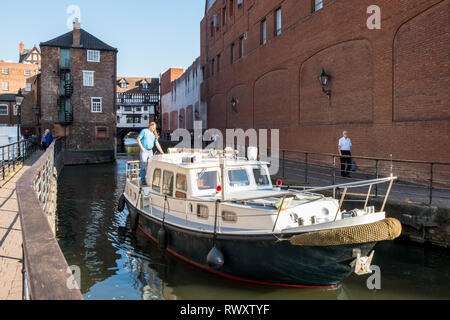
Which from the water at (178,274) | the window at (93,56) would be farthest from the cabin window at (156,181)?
the window at (93,56)

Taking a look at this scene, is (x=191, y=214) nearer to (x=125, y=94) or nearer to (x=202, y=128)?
(x=202, y=128)

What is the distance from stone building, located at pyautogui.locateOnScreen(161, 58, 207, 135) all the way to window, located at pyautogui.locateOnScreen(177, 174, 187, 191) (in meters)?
30.5

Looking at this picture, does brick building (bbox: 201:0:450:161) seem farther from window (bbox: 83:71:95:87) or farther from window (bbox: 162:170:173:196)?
window (bbox: 83:71:95:87)

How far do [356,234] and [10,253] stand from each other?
214 inches

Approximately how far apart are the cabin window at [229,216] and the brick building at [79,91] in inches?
1198

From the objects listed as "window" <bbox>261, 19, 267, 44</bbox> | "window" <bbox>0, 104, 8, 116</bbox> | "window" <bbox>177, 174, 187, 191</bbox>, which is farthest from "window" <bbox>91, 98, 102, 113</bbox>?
"window" <bbox>177, 174, 187, 191</bbox>

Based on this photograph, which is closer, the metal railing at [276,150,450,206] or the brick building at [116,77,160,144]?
the metal railing at [276,150,450,206]

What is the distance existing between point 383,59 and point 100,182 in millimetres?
17017

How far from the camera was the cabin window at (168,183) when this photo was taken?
10203 millimetres

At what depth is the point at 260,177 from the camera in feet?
33.5

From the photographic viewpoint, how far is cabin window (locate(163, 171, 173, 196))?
10.2 m

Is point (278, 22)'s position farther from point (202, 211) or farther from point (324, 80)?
point (202, 211)

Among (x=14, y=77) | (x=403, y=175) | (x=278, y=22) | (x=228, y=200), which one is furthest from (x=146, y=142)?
(x=14, y=77)

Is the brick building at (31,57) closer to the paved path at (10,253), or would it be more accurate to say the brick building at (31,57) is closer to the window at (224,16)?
the window at (224,16)
